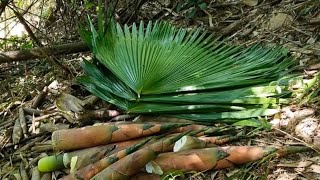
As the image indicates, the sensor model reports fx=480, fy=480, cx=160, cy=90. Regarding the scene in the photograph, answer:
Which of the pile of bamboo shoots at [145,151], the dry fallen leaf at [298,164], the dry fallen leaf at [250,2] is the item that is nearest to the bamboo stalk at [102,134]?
the pile of bamboo shoots at [145,151]

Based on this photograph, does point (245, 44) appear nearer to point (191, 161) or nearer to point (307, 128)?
point (307, 128)

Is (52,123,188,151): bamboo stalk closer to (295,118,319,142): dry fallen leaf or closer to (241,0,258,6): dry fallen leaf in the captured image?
(295,118,319,142): dry fallen leaf

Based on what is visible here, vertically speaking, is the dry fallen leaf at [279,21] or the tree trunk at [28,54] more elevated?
the dry fallen leaf at [279,21]

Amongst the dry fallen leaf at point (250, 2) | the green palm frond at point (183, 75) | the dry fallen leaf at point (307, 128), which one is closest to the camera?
the dry fallen leaf at point (307, 128)

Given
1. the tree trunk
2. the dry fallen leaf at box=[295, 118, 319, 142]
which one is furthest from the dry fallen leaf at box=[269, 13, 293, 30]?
the tree trunk

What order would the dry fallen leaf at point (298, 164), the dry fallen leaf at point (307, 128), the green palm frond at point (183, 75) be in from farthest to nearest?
the green palm frond at point (183, 75) → the dry fallen leaf at point (307, 128) → the dry fallen leaf at point (298, 164)

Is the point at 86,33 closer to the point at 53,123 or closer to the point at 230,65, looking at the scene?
the point at 53,123

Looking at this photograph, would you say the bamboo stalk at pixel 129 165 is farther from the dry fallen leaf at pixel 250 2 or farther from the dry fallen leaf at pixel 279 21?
the dry fallen leaf at pixel 250 2

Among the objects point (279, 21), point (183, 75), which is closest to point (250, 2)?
point (279, 21)

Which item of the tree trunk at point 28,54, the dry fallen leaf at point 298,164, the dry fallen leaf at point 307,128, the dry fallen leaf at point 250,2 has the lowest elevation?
the dry fallen leaf at point 298,164
